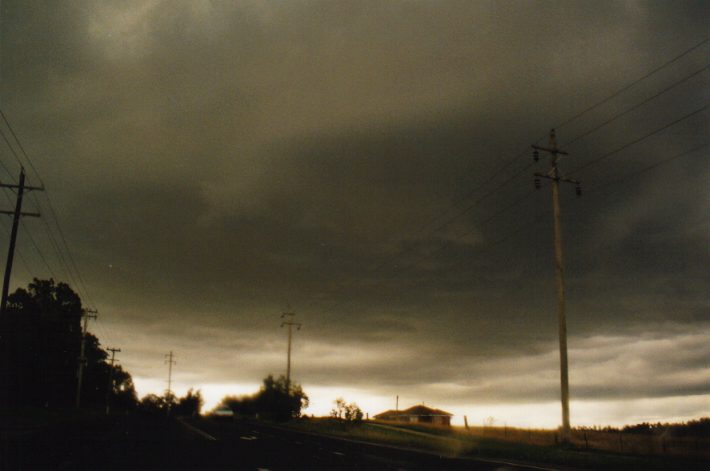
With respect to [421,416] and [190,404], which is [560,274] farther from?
[190,404]

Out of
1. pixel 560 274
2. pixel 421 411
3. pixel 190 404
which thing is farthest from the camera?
pixel 190 404

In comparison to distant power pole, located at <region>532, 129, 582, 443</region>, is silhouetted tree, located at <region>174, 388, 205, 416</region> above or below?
below

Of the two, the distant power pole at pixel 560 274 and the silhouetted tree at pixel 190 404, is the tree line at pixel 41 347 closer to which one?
the distant power pole at pixel 560 274

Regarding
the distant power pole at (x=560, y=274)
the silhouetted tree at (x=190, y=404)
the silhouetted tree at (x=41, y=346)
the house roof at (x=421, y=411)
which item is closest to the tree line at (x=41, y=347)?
the silhouetted tree at (x=41, y=346)

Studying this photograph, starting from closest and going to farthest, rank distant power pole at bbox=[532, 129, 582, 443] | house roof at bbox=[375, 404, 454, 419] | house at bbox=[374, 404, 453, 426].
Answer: distant power pole at bbox=[532, 129, 582, 443]
house at bbox=[374, 404, 453, 426]
house roof at bbox=[375, 404, 454, 419]

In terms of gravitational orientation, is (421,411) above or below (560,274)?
below

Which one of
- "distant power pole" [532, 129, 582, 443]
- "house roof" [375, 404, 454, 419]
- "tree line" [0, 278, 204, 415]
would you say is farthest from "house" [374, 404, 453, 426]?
"distant power pole" [532, 129, 582, 443]

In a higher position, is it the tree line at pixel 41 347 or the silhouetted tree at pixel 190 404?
the tree line at pixel 41 347

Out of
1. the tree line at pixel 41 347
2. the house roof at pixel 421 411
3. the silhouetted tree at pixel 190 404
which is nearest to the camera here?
the tree line at pixel 41 347

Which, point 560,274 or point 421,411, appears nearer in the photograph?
point 560,274

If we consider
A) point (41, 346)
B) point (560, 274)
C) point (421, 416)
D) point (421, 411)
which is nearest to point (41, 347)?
point (41, 346)

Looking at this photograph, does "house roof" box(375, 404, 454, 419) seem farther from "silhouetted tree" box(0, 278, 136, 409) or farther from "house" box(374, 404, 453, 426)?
"silhouetted tree" box(0, 278, 136, 409)

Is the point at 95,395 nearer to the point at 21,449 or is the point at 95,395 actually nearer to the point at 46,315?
the point at 46,315

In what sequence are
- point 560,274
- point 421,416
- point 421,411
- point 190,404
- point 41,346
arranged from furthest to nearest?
point 190,404 < point 421,411 < point 421,416 < point 41,346 < point 560,274
